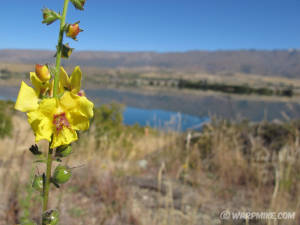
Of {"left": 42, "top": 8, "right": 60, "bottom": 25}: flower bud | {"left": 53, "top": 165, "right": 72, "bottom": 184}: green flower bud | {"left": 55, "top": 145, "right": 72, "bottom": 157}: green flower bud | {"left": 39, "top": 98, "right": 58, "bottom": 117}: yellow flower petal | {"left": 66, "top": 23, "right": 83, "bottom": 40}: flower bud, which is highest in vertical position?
{"left": 42, "top": 8, "right": 60, "bottom": 25}: flower bud

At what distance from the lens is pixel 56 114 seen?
3.72 feet

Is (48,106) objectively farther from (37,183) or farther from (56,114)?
(37,183)

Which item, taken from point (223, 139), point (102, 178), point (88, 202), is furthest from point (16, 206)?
point (223, 139)

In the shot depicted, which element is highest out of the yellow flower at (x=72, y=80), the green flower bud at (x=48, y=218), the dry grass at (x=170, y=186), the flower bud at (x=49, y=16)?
the flower bud at (x=49, y=16)

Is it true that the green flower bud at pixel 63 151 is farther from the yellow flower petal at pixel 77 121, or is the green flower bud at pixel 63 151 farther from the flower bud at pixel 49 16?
the flower bud at pixel 49 16

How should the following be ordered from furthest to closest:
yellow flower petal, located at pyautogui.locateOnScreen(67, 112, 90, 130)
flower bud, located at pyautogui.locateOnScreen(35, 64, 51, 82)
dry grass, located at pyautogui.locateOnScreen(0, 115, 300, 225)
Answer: dry grass, located at pyautogui.locateOnScreen(0, 115, 300, 225), yellow flower petal, located at pyautogui.locateOnScreen(67, 112, 90, 130), flower bud, located at pyautogui.locateOnScreen(35, 64, 51, 82)

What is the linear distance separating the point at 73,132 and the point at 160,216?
243 centimetres

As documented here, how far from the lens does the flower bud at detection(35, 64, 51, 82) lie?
104 centimetres

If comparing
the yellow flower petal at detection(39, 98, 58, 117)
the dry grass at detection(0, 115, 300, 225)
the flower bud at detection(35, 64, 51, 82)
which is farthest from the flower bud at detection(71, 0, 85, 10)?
the dry grass at detection(0, 115, 300, 225)

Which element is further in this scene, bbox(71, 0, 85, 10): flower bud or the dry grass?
the dry grass

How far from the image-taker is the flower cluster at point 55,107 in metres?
Answer: 1.07

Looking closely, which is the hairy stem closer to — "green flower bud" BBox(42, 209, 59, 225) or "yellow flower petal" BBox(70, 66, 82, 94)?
"yellow flower petal" BBox(70, 66, 82, 94)

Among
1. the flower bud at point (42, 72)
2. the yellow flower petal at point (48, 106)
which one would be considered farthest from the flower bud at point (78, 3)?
the yellow flower petal at point (48, 106)

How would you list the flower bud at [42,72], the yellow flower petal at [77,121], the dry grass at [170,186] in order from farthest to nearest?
the dry grass at [170,186]
the yellow flower petal at [77,121]
the flower bud at [42,72]
